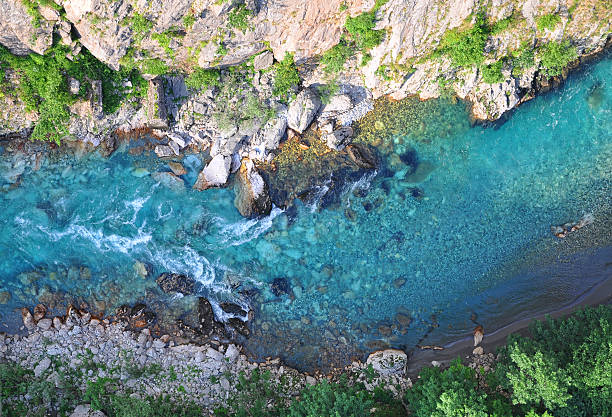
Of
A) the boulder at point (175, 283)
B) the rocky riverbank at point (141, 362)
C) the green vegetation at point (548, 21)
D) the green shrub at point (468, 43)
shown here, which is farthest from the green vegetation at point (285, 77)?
the rocky riverbank at point (141, 362)

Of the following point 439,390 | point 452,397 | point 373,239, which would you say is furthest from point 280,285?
point 452,397

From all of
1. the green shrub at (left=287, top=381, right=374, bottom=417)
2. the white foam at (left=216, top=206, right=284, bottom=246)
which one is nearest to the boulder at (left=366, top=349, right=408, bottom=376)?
the green shrub at (left=287, top=381, right=374, bottom=417)

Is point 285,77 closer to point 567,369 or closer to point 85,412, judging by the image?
point 567,369

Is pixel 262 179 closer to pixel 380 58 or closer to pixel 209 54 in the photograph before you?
pixel 209 54

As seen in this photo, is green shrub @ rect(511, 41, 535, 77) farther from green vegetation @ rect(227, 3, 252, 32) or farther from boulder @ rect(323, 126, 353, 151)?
green vegetation @ rect(227, 3, 252, 32)

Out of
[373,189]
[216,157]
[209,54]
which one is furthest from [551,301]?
[209,54]

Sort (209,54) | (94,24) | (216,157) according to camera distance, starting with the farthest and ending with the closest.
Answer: (216,157) < (209,54) < (94,24)
